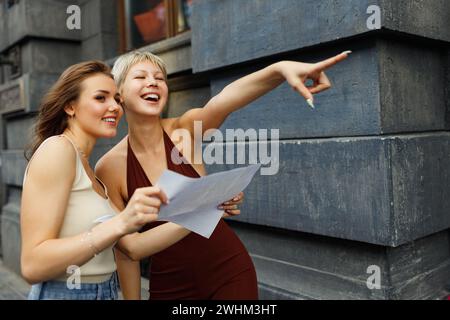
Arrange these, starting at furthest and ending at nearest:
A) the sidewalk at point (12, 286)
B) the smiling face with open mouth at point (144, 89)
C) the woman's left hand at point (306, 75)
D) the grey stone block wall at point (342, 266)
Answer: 1. the sidewalk at point (12, 286)
2. the grey stone block wall at point (342, 266)
3. the smiling face with open mouth at point (144, 89)
4. the woman's left hand at point (306, 75)

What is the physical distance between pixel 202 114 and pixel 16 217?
5999 mm

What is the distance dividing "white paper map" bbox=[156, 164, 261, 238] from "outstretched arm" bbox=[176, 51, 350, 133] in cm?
43

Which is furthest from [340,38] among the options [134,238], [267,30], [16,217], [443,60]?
[16,217]

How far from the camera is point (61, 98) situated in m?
2.02

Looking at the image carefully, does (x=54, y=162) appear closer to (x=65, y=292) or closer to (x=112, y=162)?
(x=65, y=292)

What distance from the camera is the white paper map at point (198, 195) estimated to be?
149 cm

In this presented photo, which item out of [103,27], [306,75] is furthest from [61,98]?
[103,27]

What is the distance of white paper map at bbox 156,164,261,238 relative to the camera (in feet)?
4.89

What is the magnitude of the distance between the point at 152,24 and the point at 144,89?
393cm

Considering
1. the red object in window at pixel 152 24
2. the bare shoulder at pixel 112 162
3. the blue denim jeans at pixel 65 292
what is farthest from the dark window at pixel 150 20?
the blue denim jeans at pixel 65 292

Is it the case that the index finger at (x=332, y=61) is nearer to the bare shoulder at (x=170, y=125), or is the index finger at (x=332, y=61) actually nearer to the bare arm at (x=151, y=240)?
the bare arm at (x=151, y=240)

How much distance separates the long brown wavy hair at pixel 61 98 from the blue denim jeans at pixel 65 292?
0.61m

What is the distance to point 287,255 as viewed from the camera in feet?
12.6

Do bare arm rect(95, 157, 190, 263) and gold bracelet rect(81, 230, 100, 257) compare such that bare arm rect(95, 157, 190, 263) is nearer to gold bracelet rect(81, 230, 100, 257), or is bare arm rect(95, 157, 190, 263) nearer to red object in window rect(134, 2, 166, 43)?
gold bracelet rect(81, 230, 100, 257)
